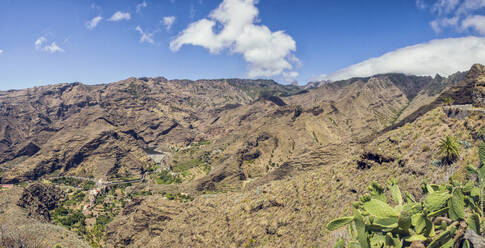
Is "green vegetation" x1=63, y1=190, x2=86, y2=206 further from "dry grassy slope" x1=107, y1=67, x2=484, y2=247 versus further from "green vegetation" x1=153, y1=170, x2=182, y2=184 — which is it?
"dry grassy slope" x1=107, y1=67, x2=484, y2=247

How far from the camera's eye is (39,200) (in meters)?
123

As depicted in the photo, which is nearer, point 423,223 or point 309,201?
point 423,223

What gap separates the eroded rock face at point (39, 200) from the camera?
112 meters

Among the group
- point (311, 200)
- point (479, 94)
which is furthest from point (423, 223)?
point (479, 94)

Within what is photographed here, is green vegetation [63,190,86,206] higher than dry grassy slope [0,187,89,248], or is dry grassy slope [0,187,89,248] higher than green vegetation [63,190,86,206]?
dry grassy slope [0,187,89,248]

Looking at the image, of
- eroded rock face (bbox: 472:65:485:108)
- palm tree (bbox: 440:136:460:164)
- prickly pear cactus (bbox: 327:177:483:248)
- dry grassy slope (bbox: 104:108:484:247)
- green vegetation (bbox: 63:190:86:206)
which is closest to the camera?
prickly pear cactus (bbox: 327:177:483:248)

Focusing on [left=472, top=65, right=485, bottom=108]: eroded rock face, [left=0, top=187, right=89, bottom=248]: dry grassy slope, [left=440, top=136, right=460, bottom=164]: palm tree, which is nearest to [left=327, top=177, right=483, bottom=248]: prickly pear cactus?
[left=440, top=136, right=460, bottom=164]: palm tree

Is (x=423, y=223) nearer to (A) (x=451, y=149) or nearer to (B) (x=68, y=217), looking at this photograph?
(A) (x=451, y=149)

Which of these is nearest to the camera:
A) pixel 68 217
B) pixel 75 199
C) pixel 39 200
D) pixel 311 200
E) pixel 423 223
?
pixel 423 223

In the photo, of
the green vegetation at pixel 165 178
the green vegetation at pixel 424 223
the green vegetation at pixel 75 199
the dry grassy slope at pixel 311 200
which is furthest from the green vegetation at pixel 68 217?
the green vegetation at pixel 424 223

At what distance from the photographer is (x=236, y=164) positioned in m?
142

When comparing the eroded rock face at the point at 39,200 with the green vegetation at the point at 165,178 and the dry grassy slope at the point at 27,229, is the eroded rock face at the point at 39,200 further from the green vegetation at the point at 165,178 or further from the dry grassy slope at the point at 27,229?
the green vegetation at the point at 165,178

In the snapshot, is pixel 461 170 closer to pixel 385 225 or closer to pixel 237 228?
pixel 385 225

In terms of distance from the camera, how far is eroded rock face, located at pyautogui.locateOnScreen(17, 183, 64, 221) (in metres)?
112
